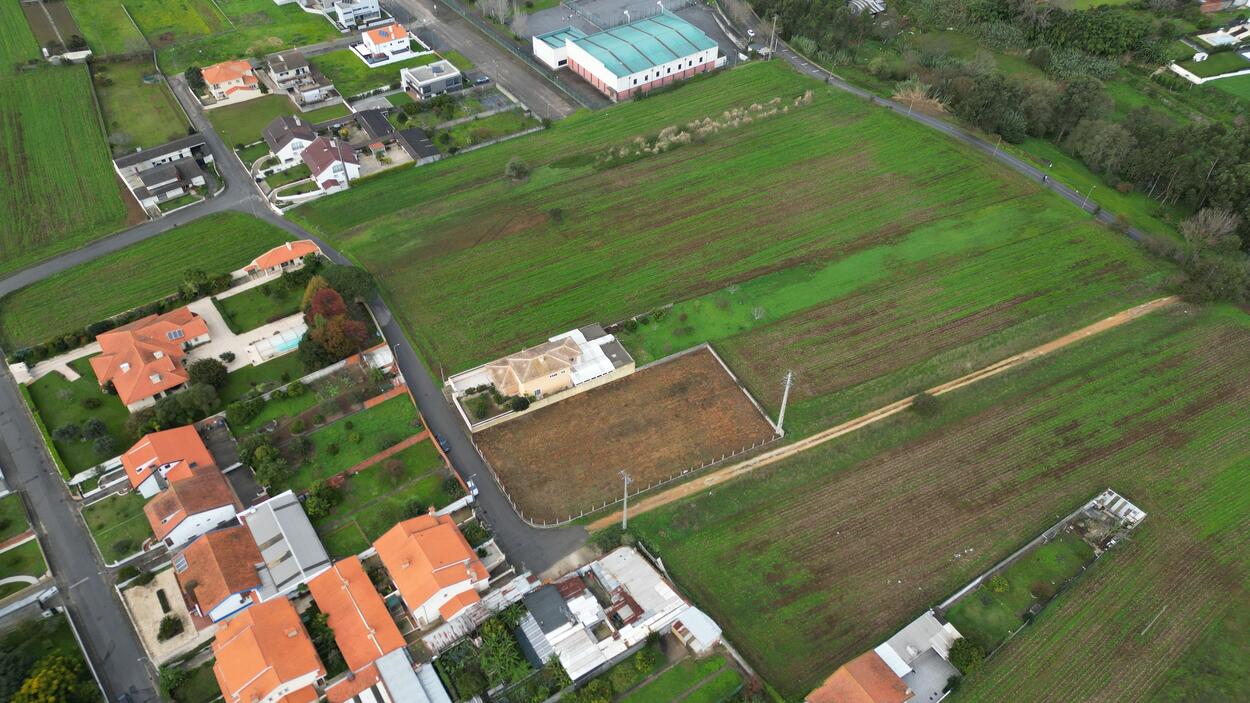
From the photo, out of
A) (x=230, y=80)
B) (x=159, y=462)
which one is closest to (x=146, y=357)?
(x=159, y=462)

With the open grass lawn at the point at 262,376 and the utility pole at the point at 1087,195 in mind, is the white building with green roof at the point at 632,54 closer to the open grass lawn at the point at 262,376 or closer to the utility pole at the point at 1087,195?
the utility pole at the point at 1087,195

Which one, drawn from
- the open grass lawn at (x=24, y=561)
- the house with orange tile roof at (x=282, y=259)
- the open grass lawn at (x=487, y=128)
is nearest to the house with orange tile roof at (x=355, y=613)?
the open grass lawn at (x=24, y=561)

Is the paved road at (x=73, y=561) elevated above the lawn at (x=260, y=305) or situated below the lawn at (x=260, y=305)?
below

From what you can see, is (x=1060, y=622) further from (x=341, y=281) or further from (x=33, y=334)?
(x=33, y=334)

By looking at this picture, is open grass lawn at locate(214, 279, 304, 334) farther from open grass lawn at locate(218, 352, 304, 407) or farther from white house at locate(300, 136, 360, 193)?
white house at locate(300, 136, 360, 193)

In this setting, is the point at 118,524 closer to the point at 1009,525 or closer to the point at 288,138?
the point at 288,138

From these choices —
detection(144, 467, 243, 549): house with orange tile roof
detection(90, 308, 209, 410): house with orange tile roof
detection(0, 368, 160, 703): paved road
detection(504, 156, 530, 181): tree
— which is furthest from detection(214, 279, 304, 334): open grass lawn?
detection(504, 156, 530, 181): tree
